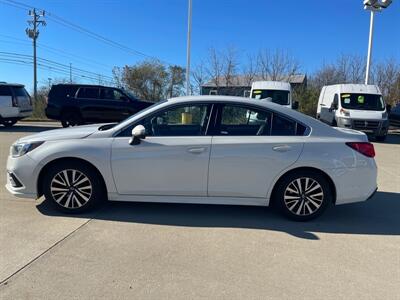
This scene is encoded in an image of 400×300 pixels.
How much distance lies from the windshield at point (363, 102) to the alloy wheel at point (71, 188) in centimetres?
1433

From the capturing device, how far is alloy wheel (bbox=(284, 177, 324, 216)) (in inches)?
202

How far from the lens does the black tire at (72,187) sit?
16.9 ft

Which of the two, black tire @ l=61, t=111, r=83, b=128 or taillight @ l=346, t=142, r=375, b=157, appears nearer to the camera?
taillight @ l=346, t=142, r=375, b=157

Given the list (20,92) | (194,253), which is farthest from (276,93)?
(194,253)

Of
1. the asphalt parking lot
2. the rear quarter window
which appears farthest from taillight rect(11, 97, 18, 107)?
the asphalt parking lot

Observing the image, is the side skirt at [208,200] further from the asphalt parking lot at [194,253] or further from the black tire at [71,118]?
the black tire at [71,118]

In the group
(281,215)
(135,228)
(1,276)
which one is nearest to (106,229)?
(135,228)

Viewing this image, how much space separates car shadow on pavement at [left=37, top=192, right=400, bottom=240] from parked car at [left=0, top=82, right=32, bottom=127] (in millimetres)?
12975

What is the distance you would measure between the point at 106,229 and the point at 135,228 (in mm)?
340

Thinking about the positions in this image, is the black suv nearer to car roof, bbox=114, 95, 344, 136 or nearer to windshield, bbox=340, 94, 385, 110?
windshield, bbox=340, 94, 385, 110

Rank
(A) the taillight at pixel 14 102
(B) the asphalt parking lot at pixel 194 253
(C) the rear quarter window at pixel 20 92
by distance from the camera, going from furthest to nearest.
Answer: (C) the rear quarter window at pixel 20 92 → (A) the taillight at pixel 14 102 → (B) the asphalt parking lot at pixel 194 253

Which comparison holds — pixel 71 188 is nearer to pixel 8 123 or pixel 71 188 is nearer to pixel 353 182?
pixel 353 182

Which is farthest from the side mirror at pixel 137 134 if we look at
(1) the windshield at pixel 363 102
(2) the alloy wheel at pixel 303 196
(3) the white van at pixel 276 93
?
(3) the white van at pixel 276 93

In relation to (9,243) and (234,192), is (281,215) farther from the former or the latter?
(9,243)
